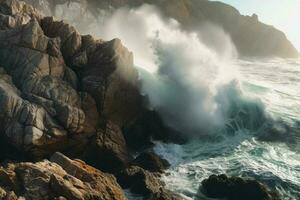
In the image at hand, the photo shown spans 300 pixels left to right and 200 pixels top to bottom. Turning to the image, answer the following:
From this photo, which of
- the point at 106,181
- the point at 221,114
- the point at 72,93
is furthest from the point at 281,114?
the point at 106,181

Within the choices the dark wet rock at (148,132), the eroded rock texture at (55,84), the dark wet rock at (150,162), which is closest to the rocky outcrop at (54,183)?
the eroded rock texture at (55,84)

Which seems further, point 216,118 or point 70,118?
point 216,118

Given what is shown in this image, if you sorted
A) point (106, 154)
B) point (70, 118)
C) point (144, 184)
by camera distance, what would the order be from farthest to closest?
point (106, 154) → point (70, 118) → point (144, 184)

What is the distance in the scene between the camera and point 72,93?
2375 cm

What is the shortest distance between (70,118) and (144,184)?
4640 millimetres

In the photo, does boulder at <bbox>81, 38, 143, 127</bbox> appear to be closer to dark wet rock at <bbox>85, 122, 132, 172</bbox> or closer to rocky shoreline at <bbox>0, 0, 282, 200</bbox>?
rocky shoreline at <bbox>0, 0, 282, 200</bbox>

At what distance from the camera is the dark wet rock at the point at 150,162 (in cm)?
2317

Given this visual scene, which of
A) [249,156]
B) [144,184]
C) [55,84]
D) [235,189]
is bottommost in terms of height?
[144,184]

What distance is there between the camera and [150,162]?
918 inches

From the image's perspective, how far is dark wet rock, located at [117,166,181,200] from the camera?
64.0 feet

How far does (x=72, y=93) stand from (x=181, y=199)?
7.35 meters

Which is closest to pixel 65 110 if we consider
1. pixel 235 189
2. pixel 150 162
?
pixel 150 162

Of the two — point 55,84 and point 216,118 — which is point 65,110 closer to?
point 55,84

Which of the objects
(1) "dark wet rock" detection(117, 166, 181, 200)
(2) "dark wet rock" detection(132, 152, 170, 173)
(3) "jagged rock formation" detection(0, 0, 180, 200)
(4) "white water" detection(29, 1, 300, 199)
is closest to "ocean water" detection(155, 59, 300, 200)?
(4) "white water" detection(29, 1, 300, 199)
